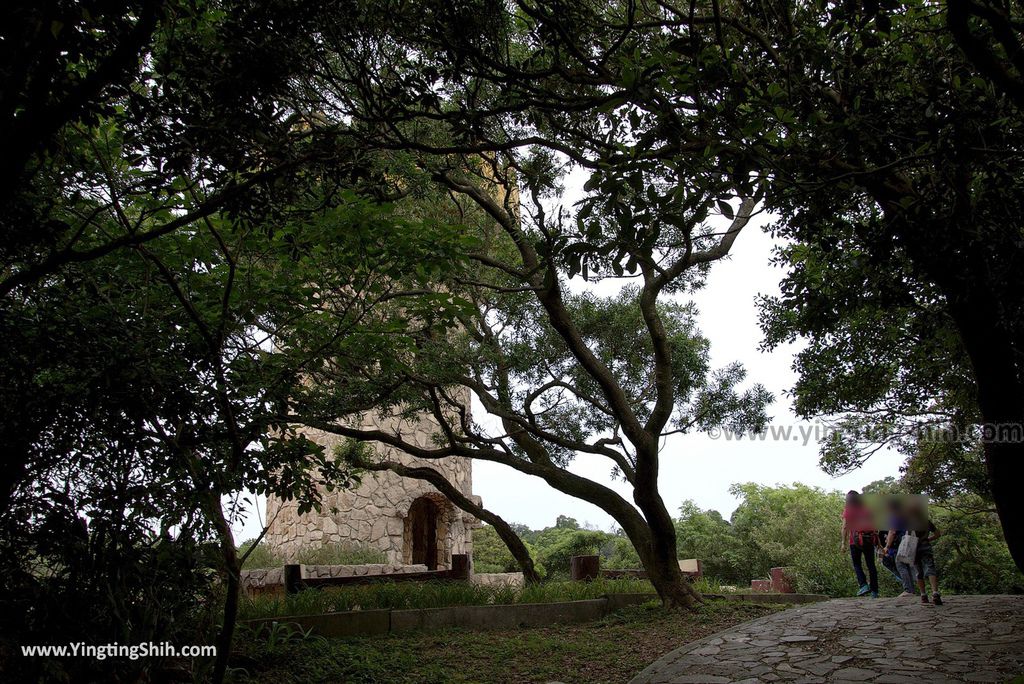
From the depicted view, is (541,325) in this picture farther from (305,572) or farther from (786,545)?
(786,545)

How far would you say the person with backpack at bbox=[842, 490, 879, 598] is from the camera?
10.2 m

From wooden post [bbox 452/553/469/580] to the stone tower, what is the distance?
2.60 metres

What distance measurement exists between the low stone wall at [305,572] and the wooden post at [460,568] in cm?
153

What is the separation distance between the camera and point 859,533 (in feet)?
35.3

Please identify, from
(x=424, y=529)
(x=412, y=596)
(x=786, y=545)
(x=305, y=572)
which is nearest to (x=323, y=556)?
(x=305, y=572)

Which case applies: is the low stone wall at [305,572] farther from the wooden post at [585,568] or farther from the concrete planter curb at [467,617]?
the wooden post at [585,568]

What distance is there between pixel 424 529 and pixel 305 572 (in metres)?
8.10

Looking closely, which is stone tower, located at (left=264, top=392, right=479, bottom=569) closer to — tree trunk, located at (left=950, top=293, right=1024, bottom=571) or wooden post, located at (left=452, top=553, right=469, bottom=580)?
wooden post, located at (left=452, top=553, right=469, bottom=580)

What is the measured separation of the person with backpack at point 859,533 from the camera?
1018 cm

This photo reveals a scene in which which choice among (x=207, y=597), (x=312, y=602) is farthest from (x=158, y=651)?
(x=312, y=602)

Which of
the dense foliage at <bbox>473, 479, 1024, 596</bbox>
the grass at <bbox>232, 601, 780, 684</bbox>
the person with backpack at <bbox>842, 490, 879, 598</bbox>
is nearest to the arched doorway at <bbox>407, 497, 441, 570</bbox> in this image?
the dense foliage at <bbox>473, 479, 1024, 596</bbox>

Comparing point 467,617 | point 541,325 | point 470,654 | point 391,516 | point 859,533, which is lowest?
point 470,654

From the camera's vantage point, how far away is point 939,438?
10680mm

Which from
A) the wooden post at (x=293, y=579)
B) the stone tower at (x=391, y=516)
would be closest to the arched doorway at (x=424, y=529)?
the stone tower at (x=391, y=516)
